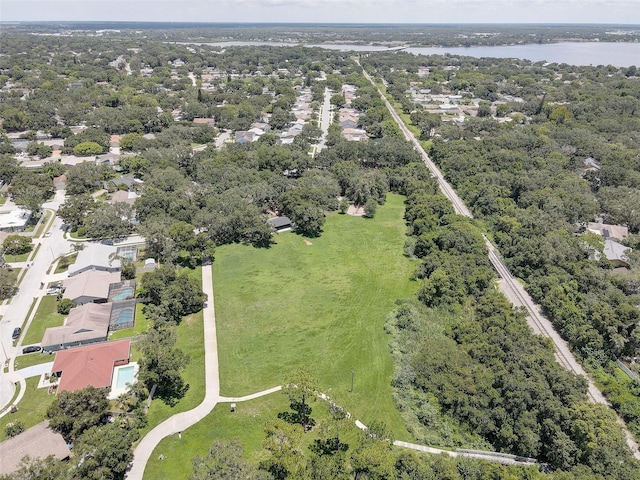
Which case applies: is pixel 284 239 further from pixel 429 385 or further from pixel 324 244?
pixel 429 385

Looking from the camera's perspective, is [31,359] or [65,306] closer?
[31,359]

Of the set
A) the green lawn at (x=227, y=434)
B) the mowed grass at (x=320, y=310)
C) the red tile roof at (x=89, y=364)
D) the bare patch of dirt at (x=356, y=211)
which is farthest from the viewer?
the bare patch of dirt at (x=356, y=211)

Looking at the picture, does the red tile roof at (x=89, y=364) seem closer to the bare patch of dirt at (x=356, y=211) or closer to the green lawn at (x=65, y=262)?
the green lawn at (x=65, y=262)

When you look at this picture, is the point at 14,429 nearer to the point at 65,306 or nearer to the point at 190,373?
the point at 190,373

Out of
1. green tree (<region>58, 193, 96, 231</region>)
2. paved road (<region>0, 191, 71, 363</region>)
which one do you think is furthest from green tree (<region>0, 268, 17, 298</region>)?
green tree (<region>58, 193, 96, 231</region>)

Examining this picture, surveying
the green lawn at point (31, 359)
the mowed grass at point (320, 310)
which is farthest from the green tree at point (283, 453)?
the green lawn at point (31, 359)

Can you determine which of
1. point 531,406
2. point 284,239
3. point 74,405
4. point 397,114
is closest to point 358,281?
point 284,239

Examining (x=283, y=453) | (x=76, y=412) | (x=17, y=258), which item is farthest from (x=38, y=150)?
(x=283, y=453)
